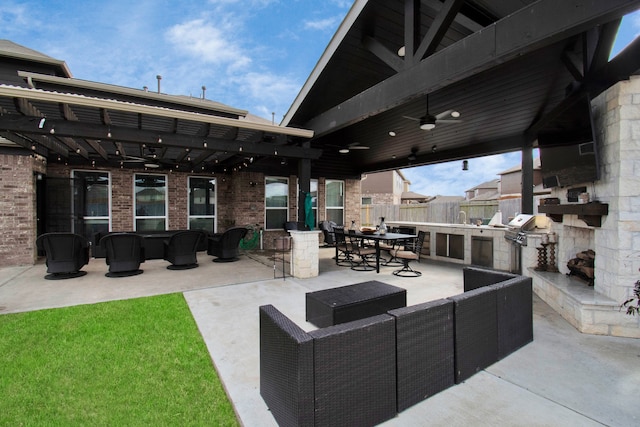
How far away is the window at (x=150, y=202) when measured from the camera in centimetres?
936

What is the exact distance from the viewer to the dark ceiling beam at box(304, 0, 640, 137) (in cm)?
214

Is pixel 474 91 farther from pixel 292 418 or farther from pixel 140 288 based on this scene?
pixel 140 288

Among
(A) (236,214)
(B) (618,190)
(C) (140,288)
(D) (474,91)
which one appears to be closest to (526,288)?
(B) (618,190)

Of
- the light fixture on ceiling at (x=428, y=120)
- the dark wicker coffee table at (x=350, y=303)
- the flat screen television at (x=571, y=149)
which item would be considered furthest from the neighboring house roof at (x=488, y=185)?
the dark wicker coffee table at (x=350, y=303)

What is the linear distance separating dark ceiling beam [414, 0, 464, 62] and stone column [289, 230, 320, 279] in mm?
3818

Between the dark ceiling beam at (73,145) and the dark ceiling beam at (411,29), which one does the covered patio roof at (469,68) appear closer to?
the dark ceiling beam at (411,29)

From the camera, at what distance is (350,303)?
10.5ft

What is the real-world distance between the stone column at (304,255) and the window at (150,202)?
566cm

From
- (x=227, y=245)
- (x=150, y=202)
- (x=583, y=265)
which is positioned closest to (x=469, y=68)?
(x=583, y=265)

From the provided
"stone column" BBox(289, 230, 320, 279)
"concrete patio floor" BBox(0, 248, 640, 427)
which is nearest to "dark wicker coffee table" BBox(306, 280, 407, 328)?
"concrete patio floor" BBox(0, 248, 640, 427)

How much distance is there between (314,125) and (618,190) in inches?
175

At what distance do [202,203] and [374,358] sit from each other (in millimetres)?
9567

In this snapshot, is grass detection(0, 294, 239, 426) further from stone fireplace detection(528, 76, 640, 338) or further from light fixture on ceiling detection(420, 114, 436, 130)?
light fixture on ceiling detection(420, 114, 436, 130)

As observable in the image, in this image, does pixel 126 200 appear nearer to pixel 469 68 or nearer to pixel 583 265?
pixel 469 68
